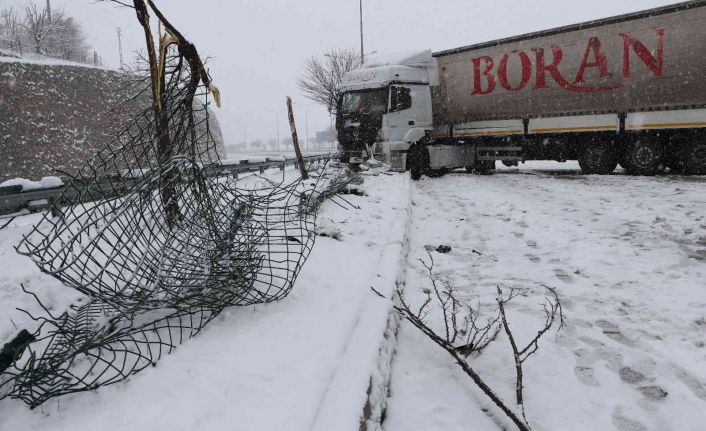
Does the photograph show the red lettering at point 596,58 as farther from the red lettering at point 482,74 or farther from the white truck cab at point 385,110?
the white truck cab at point 385,110

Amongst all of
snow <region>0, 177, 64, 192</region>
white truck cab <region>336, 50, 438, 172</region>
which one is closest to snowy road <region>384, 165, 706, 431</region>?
white truck cab <region>336, 50, 438, 172</region>

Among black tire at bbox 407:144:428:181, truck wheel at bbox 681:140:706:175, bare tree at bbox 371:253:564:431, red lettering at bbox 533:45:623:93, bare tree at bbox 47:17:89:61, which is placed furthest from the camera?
bare tree at bbox 47:17:89:61

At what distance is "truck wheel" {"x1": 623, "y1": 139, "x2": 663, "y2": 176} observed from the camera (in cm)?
1226

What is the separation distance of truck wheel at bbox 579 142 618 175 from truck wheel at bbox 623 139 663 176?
45 centimetres

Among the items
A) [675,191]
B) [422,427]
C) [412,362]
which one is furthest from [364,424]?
[675,191]

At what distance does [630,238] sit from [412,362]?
13.6 ft

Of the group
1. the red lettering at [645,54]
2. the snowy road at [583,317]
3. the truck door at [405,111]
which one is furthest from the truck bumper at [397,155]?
the red lettering at [645,54]

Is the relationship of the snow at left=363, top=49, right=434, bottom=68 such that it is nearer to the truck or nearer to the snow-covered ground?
the truck

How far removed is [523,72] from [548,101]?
1.17 m

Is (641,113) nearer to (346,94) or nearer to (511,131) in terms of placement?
(511,131)

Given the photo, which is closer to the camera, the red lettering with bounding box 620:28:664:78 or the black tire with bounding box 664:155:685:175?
the red lettering with bounding box 620:28:664:78

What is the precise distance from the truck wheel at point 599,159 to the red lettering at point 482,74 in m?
3.51

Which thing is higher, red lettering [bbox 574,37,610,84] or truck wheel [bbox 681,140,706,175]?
red lettering [bbox 574,37,610,84]

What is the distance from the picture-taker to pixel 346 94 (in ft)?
45.9
